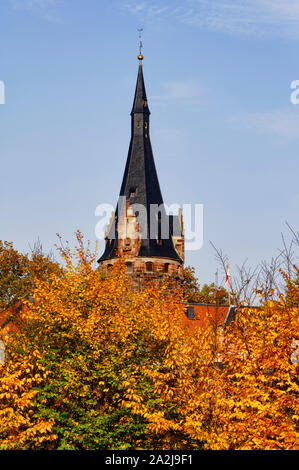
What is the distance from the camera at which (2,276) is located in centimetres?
7494

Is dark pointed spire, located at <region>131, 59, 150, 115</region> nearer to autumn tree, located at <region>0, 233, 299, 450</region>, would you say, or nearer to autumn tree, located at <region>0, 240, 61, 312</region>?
autumn tree, located at <region>0, 240, 61, 312</region>

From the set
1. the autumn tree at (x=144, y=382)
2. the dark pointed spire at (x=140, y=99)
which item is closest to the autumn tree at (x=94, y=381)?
the autumn tree at (x=144, y=382)

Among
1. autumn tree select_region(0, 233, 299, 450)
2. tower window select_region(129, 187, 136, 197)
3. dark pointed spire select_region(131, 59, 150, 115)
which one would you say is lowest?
autumn tree select_region(0, 233, 299, 450)

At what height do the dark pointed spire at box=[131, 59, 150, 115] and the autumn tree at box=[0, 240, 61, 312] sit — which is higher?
the dark pointed spire at box=[131, 59, 150, 115]

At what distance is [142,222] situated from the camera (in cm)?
8275

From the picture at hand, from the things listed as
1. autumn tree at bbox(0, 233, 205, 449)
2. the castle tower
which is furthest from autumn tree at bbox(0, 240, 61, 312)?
autumn tree at bbox(0, 233, 205, 449)

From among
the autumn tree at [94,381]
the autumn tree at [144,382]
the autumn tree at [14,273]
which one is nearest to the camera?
the autumn tree at [144,382]

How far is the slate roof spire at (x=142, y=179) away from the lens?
8175 cm

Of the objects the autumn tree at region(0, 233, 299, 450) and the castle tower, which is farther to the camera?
the castle tower

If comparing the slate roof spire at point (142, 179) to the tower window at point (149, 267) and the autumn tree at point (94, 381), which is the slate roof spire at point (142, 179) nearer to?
the tower window at point (149, 267)

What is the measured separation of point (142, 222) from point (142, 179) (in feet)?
15.9

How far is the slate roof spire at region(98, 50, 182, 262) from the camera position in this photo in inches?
3219
